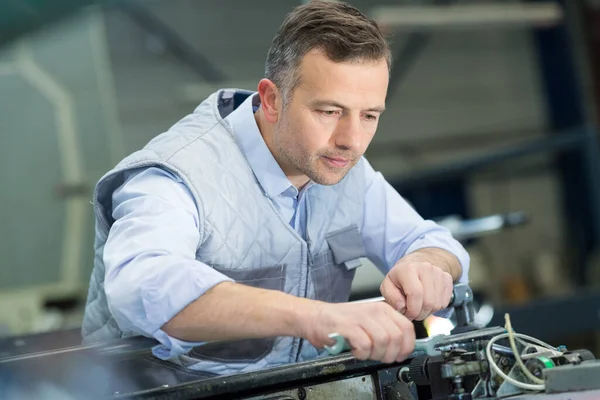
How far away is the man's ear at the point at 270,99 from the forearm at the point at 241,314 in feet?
1.47

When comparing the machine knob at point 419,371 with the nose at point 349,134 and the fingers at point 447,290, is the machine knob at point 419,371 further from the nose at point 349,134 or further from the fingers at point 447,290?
the nose at point 349,134

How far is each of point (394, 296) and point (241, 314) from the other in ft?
1.04

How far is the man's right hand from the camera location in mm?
1000

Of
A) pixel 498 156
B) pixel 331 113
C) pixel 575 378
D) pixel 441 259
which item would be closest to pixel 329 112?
pixel 331 113

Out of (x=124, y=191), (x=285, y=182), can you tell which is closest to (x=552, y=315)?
(x=285, y=182)

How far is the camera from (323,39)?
4.37 feet

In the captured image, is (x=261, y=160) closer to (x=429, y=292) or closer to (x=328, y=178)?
(x=328, y=178)

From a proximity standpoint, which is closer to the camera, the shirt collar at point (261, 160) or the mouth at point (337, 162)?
the mouth at point (337, 162)

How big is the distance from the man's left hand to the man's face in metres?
0.22

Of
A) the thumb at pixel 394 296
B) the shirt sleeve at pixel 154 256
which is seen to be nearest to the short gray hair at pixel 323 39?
the shirt sleeve at pixel 154 256

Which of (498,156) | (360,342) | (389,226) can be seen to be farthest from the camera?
(498,156)

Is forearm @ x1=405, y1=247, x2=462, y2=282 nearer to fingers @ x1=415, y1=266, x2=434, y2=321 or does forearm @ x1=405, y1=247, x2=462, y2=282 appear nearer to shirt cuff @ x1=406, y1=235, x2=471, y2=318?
shirt cuff @ x1=406, y1=235, x2=471, y2=318

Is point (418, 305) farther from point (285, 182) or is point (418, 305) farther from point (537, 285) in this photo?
point (537, 285)

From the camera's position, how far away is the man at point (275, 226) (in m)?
1.08
